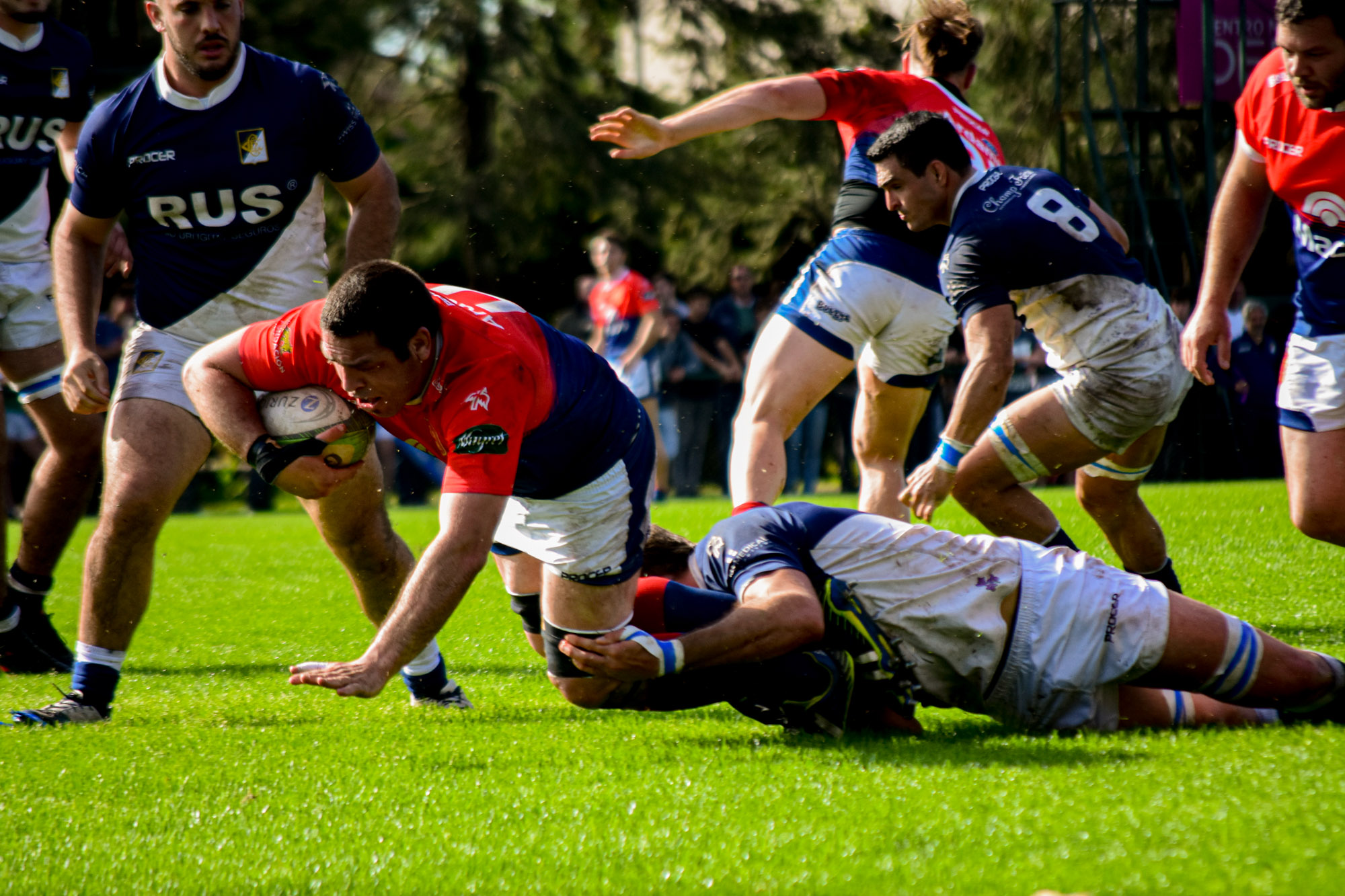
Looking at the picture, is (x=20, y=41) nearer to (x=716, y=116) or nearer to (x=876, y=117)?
(x=716, y=116)

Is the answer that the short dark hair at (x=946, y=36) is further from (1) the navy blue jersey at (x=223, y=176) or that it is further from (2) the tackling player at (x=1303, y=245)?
(1) the navy blue jersey at (x=223, y=176)

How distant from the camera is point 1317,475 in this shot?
4.49 metres

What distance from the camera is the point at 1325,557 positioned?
22.4 ft

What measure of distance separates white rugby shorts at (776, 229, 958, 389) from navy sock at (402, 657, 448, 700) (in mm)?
2168

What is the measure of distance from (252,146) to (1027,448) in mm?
3140

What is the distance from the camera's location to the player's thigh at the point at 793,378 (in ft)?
18.9

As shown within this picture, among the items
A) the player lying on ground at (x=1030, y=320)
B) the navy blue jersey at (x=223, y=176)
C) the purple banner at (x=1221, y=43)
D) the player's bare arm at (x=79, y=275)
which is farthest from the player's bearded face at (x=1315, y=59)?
the purple banner at (x=1221, y=43)

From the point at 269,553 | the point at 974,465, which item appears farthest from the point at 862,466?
the point at 269,553

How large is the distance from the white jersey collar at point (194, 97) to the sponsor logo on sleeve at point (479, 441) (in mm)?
2108

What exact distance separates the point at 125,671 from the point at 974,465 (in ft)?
12.4

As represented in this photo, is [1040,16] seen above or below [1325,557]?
above

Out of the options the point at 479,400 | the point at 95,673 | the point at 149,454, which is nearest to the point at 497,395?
the point at 479,400

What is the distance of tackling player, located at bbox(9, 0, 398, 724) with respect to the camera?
15.1 feet

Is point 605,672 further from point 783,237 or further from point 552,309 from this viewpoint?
point 552,309
